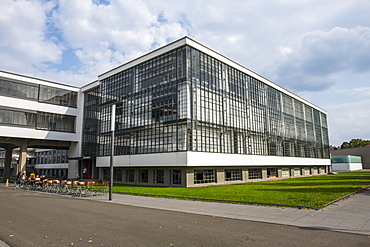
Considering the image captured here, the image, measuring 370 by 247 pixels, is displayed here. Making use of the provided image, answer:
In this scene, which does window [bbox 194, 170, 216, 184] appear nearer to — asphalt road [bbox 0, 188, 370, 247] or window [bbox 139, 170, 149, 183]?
window [bbox 139, 170, 149, 183]

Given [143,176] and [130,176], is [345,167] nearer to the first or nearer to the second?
[143,176]

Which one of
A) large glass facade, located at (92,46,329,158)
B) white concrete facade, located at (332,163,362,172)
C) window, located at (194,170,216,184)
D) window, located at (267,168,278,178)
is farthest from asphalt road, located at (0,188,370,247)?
white concrete facade, located at (332,163,362,172)

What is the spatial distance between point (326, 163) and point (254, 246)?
7458 cm

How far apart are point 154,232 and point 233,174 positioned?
1215 inches

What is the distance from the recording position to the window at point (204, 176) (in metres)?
32.2

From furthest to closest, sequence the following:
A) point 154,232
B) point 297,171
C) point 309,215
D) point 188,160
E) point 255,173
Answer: point 297,171
point 255,173
point 188,160
point 309,215
point 154,232

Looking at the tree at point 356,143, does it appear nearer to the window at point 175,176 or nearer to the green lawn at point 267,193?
the green lawn at point 267,193

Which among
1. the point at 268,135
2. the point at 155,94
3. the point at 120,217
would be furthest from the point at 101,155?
the point at 120,217

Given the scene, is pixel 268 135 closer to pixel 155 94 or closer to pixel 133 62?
pixel 155 94

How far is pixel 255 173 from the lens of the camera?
43.6 metres

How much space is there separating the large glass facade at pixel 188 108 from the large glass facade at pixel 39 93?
10043 millimetres

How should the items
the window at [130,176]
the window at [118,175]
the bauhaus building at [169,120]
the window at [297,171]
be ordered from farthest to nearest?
→ the window at [297,171] < the window at [118,175] < the window at [130,176] < the bauhaus building at [169,120]

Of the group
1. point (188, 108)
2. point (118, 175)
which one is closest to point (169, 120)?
point (188, 108)

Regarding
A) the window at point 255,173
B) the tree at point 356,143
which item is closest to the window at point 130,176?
the window at point 255,173
